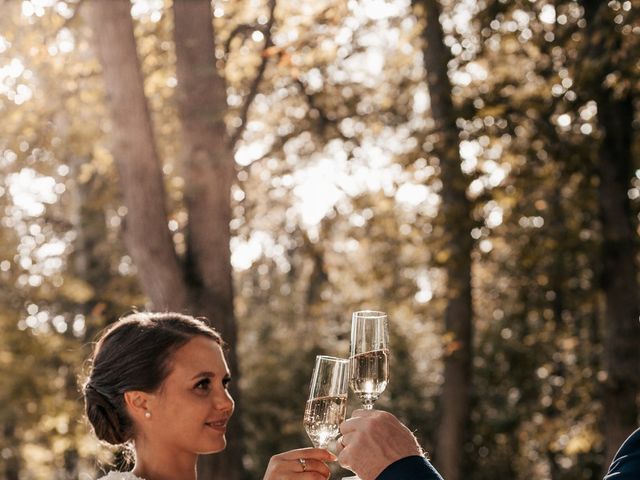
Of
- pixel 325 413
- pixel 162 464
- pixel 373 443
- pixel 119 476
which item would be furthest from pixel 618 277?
pixel 373 443

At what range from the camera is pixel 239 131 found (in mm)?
8000

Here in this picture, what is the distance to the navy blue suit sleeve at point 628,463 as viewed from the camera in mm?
2580

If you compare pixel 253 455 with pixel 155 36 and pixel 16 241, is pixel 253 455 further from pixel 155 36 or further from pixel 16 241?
pixel 155 36

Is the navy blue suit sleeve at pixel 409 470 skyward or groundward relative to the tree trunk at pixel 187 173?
groundward

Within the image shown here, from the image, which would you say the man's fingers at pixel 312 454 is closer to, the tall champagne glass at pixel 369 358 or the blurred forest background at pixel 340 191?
the tall champagne glass at pixel 369 358

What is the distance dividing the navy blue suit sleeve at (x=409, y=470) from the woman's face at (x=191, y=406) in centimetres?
119

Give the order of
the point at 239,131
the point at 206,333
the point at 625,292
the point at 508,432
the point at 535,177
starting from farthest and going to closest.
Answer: the point at 508,432 < the point at 535,177 < the point at 625,292 < the point at 239,131 < the point at 206,333

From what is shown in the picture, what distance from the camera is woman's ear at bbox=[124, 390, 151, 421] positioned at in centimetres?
376

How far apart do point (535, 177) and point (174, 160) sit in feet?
13.1

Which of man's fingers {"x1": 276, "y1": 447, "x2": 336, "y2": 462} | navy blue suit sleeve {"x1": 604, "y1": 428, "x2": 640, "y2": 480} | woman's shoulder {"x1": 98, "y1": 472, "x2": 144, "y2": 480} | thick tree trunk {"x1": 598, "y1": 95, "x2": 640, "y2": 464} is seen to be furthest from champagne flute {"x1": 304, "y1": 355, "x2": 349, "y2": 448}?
thick tree trunk {"x1": 598, "y1": 95, "x2": 640, "y2": 464}

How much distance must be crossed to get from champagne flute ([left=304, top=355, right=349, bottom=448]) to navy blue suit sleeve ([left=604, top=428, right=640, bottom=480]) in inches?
28.1

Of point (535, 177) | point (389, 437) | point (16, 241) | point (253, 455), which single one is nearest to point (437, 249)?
point (535, 177)

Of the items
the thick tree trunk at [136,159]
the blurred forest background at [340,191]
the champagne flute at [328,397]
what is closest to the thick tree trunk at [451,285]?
the blurred forest background at [340,191]

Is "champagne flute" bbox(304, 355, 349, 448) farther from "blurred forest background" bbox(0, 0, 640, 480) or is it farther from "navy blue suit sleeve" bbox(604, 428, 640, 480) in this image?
"blurred forest background" bbox(0, 0, 640, 480)
